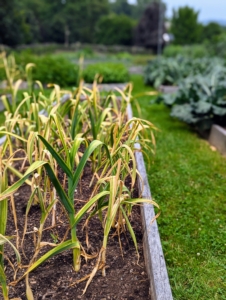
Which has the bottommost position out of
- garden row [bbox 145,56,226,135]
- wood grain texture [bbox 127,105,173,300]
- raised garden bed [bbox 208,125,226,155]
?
raised garden bed [bbox 208,125,226,155]

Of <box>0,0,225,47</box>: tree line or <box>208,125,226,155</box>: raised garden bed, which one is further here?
<box>0,0,225,47</box>: tree line

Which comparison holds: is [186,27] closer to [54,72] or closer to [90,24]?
[90,24]

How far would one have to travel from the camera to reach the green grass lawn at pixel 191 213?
5.55 feet

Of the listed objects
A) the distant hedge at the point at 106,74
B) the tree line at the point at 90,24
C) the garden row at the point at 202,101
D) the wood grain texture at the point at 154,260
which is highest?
the wood grain texture at the point at 154,260

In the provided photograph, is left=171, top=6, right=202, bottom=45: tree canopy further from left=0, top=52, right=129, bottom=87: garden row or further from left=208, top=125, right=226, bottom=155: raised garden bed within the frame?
left=208, top=125, right=226, bottom=155: raised garden bed

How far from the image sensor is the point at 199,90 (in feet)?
13.4

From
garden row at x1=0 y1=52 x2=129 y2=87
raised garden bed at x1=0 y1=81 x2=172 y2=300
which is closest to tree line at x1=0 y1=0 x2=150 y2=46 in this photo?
garden row at x1=0 y1=52 x2=129 y2=87

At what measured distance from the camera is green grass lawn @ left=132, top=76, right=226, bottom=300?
169 centimetres

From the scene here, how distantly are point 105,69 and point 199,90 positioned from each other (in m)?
3.80

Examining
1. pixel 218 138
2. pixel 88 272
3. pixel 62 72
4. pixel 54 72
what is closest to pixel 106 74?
pixel 62 72

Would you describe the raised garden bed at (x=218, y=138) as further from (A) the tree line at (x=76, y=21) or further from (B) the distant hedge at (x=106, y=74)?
(A) the tree line at (x=76, y=21)

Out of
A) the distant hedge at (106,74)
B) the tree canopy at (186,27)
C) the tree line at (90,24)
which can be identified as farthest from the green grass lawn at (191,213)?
the tree canopy at (186,27)

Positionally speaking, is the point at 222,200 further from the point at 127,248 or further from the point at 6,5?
the point at 6,5

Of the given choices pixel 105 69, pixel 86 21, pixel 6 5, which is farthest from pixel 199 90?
pixel 86 21
